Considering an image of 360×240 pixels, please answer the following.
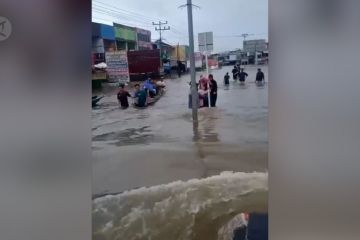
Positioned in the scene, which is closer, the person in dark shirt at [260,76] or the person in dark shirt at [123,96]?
the person in dark shirt at [260,76]

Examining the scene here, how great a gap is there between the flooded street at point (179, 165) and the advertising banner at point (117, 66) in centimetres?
9

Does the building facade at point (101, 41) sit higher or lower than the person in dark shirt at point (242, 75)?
higher

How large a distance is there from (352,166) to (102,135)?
114cm

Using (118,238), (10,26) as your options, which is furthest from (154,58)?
(118,238)

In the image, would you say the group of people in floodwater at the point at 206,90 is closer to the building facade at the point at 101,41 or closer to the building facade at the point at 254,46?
the building facade at the point at 254,46

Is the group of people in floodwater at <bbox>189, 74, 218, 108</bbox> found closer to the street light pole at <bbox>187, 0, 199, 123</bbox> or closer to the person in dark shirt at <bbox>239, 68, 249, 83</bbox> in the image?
the street light pole at <bbox>187, 0, 199, 123</bbox>

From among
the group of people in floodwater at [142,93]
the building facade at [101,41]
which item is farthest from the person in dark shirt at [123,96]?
the building facade at [101,41]

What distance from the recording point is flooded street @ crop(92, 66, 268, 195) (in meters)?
1.64

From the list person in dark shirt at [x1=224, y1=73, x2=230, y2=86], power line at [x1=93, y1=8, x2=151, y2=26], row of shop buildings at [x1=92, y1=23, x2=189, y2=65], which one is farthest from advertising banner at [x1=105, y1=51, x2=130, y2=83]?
person in dark shirt at [x1=224, y1=73, x2=230, y2=86]

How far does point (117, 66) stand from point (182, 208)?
760mm

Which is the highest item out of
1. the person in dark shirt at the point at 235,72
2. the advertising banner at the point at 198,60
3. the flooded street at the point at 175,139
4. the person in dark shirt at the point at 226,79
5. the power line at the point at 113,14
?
the power line at the point at 113,14

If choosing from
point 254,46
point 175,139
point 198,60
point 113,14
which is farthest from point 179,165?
point 113,14

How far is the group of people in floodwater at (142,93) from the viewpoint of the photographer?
5.82ft

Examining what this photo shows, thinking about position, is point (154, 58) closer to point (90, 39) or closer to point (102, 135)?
point (90, 39)
